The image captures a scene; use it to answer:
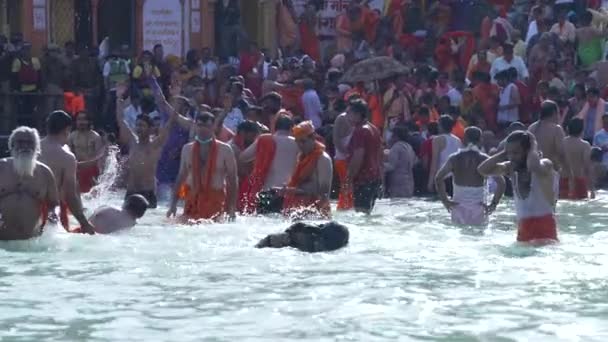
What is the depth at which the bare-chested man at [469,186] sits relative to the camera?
15078 millimetres

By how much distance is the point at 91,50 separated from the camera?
26.3 metres

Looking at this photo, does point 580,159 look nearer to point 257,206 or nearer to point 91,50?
point 257,206

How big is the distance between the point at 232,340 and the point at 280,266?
3091 mm

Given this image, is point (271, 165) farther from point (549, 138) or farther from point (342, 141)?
point (549, 138)

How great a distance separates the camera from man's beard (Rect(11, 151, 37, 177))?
1266cm

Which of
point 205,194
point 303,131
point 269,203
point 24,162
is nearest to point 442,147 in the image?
point 269,203

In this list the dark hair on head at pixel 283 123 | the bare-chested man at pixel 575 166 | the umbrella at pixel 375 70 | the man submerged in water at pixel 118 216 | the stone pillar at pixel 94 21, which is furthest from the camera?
the stone pillar at pixel 94 21

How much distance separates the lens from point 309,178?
50.3 ft

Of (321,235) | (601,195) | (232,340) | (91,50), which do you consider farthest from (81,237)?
(91,50)

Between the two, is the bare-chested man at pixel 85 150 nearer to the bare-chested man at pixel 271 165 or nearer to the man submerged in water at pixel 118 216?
the bare-chested man at pixel 271 165

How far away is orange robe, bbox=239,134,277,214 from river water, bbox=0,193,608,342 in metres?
0.91

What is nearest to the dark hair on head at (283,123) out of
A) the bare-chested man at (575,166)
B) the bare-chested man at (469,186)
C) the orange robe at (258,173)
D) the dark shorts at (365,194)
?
the orange robe at (258,173)

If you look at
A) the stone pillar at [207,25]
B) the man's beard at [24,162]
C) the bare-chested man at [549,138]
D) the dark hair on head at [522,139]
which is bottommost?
the bare-chested man at [549,138]

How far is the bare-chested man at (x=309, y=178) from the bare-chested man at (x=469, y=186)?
113cm
